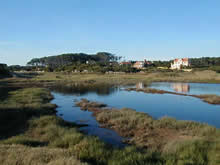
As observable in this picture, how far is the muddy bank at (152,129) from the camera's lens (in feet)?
38.3

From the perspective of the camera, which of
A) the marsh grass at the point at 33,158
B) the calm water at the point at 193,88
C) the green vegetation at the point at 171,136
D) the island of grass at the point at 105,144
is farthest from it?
the calm water at the point at 193,88

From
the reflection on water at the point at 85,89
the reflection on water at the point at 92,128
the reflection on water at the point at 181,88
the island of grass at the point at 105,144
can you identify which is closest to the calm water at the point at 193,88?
the reflection on water at the point at 181,88

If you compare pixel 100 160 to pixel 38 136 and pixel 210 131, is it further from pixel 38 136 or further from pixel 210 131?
pixel 210 131

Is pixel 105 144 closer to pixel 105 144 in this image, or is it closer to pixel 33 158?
pixel 105 144

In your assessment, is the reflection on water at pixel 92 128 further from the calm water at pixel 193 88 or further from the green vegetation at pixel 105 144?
the calm water at pixel 193 88

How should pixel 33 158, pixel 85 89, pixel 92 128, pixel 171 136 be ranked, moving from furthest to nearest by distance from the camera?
pixel 85 89
pixel 92 128
pixel 171 136
pixel 33 158

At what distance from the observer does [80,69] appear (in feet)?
376

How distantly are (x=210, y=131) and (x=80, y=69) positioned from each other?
106 meters

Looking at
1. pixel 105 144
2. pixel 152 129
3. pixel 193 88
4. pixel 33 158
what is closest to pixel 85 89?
pixel 193 88

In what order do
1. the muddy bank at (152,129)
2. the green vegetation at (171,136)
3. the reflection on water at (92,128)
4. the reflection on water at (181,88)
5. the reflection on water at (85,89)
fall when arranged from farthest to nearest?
1. the reflection on water at (181,88)
2. the reflection on water at (85,89)
3. the reflection on water at (92,128)
4. the muddy bank at (152,129)
5. the green vegetation at (171,136)

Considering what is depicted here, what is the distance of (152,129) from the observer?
1441cm

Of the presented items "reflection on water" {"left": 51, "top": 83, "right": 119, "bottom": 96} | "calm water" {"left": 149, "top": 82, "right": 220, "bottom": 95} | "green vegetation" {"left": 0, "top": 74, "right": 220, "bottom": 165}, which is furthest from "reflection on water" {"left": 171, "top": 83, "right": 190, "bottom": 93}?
→ "green vegetation" {"left": 0, "top": 74, "right": 220, "bottom": 165}

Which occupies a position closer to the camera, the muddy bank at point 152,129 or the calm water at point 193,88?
the muddy bank at point 152,129

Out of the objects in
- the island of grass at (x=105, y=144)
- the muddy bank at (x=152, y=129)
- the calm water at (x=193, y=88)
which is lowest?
the calm water at (x=193, y=88)
